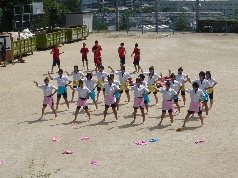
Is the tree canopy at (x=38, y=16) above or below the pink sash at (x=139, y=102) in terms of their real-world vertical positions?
above

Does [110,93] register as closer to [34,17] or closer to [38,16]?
[34,17]

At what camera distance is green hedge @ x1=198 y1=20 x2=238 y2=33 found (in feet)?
179

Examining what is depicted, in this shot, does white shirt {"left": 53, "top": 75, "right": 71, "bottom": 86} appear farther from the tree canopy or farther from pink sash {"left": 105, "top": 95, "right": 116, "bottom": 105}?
the tree canopy

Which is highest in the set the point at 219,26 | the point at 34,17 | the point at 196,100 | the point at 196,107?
the point at 34,17

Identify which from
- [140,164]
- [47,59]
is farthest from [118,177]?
[47,59]

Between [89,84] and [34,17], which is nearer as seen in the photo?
[89,84]

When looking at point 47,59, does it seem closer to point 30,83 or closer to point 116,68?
point 116,68

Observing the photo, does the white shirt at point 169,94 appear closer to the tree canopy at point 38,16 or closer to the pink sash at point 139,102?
the pink sash at point 139,102

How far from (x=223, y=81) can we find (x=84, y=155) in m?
12.8

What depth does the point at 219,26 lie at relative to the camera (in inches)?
2184

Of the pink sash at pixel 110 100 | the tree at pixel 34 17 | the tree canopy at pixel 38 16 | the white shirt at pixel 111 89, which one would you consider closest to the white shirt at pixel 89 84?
the white shirt at pixel 111 89

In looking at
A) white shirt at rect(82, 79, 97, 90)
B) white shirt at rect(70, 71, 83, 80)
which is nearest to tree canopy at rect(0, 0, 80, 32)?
white shirt at rect(70, 71, 83, 80)

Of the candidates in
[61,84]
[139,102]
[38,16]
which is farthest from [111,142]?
[38,16]

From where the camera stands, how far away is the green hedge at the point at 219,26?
179 feet
